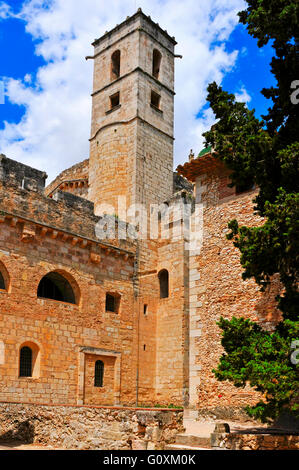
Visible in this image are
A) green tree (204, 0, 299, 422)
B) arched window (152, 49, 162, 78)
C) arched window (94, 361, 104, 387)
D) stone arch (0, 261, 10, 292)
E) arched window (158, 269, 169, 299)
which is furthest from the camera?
arched window (152, 49, 162, 78)

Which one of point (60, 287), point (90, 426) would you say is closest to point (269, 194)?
point (90, 426)

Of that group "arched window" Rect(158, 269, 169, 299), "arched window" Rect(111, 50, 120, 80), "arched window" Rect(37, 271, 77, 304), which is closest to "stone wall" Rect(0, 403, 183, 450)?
"arched window" Rect(37, 271, 77, 304)

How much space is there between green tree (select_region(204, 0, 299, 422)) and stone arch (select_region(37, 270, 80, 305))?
7290 mm

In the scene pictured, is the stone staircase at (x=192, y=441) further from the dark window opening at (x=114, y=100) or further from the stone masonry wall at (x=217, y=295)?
the dark window opening at (x=114, y=100)

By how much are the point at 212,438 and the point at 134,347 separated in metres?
8.04

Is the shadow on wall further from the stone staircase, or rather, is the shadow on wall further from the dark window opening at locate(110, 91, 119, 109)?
the dark window opening at locate(110, 91, 119, 109)

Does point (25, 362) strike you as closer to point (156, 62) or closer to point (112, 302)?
point (112, 302)

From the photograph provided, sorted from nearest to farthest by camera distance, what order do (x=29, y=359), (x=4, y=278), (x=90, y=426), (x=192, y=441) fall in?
1. (x=192, y=441)
2. (x=90, y=426)
3. (x=4, y=278)
4. (x=29, y=359)

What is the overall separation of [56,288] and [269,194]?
8.62 m

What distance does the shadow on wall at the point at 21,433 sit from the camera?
11406 mm

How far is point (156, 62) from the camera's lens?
24062 mm

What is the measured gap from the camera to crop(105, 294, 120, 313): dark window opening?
57.7ft

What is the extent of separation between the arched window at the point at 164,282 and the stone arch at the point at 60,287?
3951 millimetres

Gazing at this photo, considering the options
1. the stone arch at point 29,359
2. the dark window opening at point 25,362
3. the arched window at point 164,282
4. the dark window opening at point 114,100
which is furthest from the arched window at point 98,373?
the dark window opening at point 114,100
